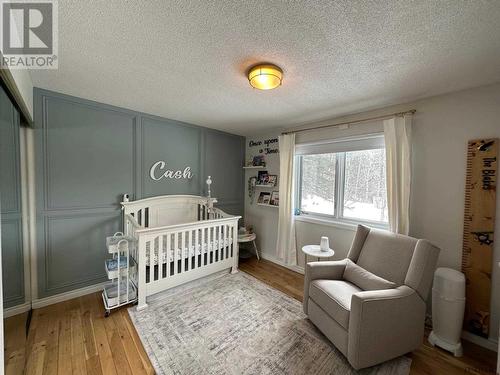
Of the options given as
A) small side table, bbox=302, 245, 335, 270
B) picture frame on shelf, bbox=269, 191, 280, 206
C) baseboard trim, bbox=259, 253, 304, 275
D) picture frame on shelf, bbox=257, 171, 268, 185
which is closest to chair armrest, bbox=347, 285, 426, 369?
small side table, bbox=302, 245, 335, 270

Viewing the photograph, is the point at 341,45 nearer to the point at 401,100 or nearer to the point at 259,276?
the point at 401,100

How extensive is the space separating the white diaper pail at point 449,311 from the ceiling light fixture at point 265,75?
2.18 meters

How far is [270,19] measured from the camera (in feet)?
3.81

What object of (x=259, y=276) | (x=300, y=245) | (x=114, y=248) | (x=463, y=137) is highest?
(x=463, y=137)

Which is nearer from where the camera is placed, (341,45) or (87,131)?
(341,45)

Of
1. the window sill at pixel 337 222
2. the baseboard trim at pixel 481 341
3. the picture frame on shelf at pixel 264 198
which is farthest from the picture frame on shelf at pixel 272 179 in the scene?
the baseboard trim at pixel 481 341

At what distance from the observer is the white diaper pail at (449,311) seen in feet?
5.64

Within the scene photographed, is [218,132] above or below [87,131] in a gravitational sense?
above

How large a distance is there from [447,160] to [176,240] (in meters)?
2.95

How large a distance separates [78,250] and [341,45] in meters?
3.24

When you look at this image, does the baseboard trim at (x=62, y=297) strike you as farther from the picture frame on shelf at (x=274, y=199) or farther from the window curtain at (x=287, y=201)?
the picture frame on shelf at (x=274, y=199)

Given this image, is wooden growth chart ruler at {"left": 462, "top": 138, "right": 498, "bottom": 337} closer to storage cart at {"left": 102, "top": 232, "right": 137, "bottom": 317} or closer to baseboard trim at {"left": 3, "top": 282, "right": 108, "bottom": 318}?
storage cart at {"left": 102, "top": 232, "right": 137, "bottom": 317}

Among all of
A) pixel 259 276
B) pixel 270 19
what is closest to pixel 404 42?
pixel 270 19

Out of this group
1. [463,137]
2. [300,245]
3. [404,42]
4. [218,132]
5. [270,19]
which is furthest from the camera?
[218,132]
